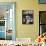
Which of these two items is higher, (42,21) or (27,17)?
(27,17)

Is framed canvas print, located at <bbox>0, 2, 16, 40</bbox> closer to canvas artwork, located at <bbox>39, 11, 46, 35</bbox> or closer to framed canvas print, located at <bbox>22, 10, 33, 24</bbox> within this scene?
framed canvas print, located at <bbox>22, 10, 33, 24</bbox>

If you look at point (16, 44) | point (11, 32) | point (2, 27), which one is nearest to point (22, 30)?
point (11, 32)

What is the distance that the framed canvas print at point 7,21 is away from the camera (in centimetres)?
547

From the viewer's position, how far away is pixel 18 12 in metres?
5.46

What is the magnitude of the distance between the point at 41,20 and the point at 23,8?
32.3 inches

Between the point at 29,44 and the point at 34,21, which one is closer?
the point at 29,44

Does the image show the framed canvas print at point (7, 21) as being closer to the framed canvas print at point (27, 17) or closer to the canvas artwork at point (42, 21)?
the framed canvas print at point (27, 17)

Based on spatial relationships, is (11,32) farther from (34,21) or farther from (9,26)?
(34,21)

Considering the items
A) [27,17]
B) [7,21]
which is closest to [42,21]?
[27,17]

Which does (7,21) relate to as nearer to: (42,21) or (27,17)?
(27,17)

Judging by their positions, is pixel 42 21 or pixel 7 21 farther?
pixel 7 21

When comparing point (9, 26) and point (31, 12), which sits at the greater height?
point (31, 12)

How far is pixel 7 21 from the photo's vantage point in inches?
218

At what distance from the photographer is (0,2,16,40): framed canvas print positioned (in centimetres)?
547
